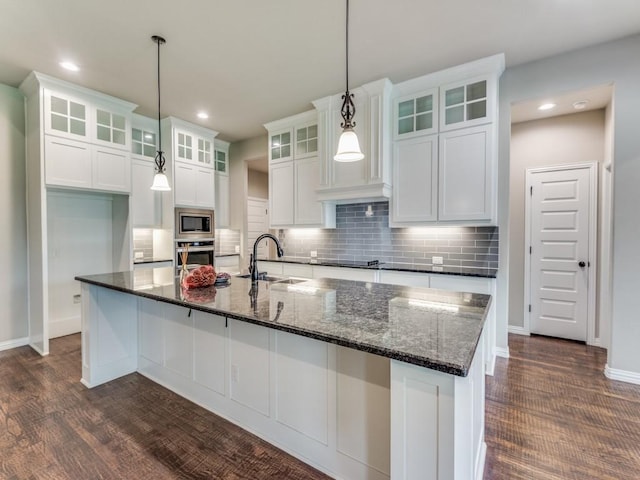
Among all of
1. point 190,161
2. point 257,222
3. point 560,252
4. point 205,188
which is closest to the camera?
point 560,252

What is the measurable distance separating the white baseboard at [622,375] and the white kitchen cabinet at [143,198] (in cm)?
547

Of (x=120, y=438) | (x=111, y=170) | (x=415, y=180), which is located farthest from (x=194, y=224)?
(x=415, y=180)

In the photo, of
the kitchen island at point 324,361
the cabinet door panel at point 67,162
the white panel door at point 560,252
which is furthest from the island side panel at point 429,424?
the cabinet door panel at point 67,162

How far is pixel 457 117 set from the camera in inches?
124

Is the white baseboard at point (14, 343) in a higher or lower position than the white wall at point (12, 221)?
lower

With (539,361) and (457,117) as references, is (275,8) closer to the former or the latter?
(457,117)

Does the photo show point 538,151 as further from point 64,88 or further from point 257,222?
point 64,88

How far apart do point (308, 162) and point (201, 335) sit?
2747 millimetres

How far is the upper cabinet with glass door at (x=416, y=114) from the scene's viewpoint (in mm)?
3273

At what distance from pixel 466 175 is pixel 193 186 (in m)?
3.80

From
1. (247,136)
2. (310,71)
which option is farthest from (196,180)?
(310,71)

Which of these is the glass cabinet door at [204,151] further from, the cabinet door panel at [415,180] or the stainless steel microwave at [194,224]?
the cabinet door panel at [415,180]

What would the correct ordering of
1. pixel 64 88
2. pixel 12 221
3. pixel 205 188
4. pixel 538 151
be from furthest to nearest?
pixel 205 188 → pixel 538 151 → pixel 12 221 → pixel 64 88

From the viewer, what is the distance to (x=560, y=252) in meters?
3.78
